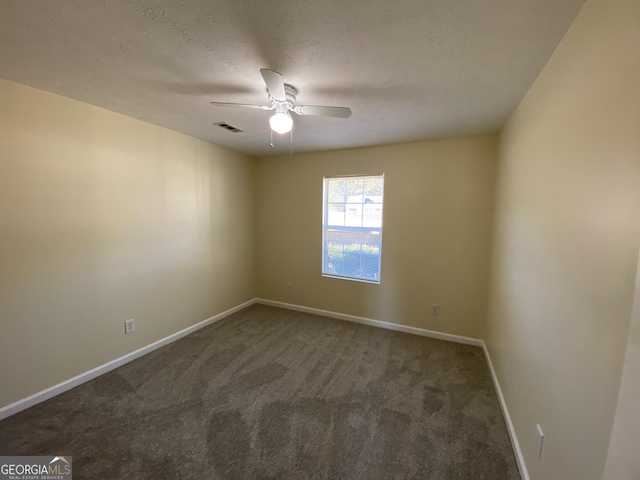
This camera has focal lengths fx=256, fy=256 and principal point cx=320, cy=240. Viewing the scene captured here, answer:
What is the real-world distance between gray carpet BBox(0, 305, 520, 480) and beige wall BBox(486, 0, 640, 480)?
17.7 inches

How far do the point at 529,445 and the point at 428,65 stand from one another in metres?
2.24

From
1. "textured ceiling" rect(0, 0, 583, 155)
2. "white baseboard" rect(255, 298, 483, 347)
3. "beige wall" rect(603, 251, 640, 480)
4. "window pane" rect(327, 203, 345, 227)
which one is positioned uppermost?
"textured ceiling" rect(0, 0, 583, 155)

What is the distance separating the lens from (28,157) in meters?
1.88

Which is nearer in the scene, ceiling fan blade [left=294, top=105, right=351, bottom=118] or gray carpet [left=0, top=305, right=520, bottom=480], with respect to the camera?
gray carpet [left=0, top=305, right=520, bottom=480]

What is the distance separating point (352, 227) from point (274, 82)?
243 centimetres

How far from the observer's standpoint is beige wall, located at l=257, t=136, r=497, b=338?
288 cm

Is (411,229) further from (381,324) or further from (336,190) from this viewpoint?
(381,324)

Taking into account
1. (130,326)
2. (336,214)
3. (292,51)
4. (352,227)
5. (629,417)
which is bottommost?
(130,326)

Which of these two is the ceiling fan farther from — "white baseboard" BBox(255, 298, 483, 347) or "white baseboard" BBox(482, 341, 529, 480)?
"white baseboard" BBox(255, 298, 483, 347)

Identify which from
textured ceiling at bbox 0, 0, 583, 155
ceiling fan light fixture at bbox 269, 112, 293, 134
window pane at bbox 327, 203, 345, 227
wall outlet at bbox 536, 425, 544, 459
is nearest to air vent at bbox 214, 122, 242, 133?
textured ceiling at bbox 0, 0, 583, 155

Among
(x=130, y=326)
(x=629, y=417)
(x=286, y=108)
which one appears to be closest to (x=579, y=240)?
(x=629, y=417)

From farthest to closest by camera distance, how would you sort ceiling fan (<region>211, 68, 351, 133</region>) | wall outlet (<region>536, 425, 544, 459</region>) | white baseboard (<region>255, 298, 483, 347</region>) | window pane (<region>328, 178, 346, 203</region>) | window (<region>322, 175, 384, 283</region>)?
window pane (<region>328, 178, 346, 203</region>) < window (<region>322, 175, 384, 283</region>) < white baseboard (<region>255, 298, 483, 347</region>) < ceiling fan (<region>211, 68, 351, 133</region>) < wall outlet (<region>536, 425, 544, 459</region>)

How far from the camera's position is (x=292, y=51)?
1.40m

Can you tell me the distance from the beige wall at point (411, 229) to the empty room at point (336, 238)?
27mm
